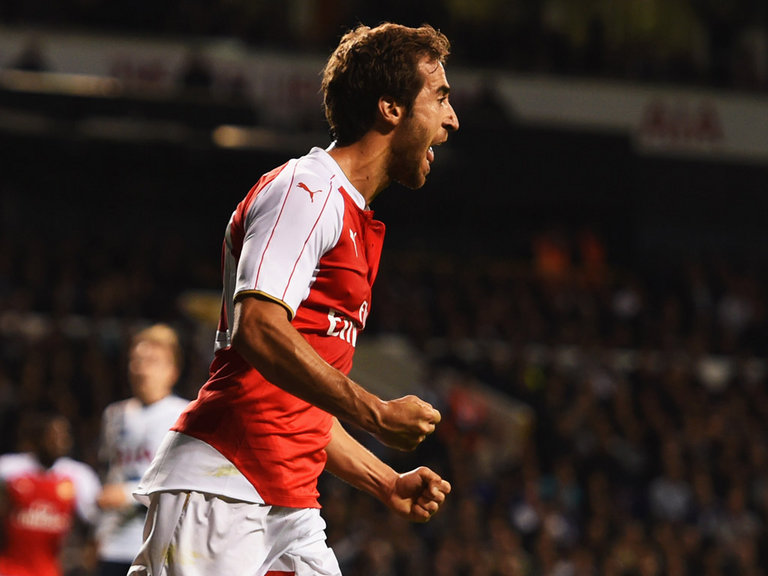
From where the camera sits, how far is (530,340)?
1493cm

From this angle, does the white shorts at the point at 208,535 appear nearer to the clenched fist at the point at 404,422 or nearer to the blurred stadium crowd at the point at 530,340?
the clenched fist at the point at 404,422

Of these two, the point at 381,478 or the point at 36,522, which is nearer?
the point at 381,478

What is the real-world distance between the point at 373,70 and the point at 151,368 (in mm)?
3227

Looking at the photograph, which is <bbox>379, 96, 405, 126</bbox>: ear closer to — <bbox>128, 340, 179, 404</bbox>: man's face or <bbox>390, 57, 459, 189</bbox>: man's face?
<bbox>390, 57, 459, 189</bbox>: man's face

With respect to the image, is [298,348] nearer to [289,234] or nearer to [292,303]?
[292,303]

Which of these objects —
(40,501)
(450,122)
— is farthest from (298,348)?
(40,501)

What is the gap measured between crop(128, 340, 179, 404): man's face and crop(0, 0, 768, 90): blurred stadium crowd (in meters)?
12.8

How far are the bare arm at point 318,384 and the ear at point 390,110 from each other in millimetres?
581

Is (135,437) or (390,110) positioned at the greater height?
(390,110)

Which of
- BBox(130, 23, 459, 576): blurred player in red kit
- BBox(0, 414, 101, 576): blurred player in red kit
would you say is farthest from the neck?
BBox(0, 414, 101, 576): blurred player in red kit

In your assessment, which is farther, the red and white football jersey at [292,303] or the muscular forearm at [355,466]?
the muscular forearm at [355,466]

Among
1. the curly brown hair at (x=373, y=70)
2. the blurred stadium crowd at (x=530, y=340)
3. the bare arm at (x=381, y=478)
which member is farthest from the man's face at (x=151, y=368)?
the blurred stadium crowd at (x=530, y=340)

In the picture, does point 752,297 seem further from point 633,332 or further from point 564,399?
point 564,399

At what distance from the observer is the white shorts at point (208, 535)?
245cm
